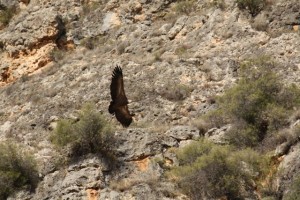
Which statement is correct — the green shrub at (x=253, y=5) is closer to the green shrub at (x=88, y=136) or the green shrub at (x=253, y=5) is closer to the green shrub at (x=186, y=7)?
the green shrub at (x=186, y=7)

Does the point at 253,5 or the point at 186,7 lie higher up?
the point at 253,5

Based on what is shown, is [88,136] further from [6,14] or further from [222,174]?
[6,14]

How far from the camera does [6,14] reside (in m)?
26.8

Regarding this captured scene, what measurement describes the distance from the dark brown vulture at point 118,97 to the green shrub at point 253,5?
544 cm

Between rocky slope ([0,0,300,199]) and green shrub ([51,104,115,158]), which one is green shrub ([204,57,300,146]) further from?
green shrub ([51,104,115,158])

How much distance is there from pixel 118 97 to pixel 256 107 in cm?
444

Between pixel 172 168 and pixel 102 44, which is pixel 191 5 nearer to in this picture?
pixel 102 44

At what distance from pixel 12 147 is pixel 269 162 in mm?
6615

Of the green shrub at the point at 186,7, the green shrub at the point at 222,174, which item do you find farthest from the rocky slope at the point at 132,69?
the green shrub at the point at 222,174

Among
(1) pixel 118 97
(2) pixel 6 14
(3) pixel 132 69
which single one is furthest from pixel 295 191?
(2) pixel 6 14

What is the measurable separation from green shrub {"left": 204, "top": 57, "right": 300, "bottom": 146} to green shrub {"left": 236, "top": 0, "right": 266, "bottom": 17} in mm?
4404

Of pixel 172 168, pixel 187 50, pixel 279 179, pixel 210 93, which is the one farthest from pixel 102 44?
pixel 279 179

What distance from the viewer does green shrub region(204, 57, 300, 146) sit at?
14.6 metres

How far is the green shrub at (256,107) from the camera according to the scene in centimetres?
1460
